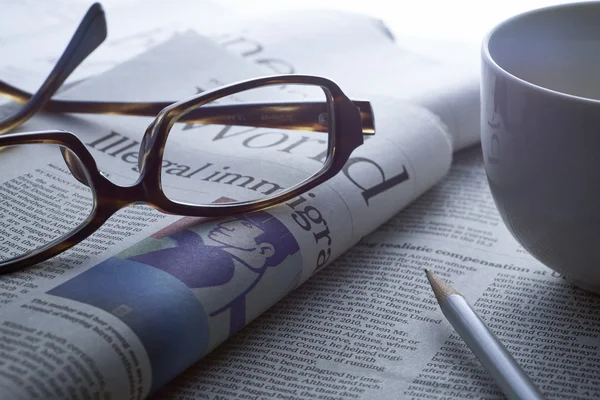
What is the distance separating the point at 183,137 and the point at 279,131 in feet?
0.22

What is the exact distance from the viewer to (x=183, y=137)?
494 millimetres

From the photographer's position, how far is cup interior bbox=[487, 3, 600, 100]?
0.40m

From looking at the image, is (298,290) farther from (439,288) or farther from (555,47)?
(555,47)

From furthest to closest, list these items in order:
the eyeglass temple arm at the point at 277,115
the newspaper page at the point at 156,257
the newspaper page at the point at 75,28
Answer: the newspaper page at the point at 75,28
the eyeglass temple arm at the point at 277,115
the newspaper page at the point at 156,257

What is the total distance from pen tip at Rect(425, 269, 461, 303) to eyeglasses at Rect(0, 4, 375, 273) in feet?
0.31

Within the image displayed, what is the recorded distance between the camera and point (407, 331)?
363 millimetres

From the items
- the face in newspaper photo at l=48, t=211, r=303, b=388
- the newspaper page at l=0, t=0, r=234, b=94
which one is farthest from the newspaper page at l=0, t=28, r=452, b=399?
the newspaper page at l=0, t=0, r=234, b=94

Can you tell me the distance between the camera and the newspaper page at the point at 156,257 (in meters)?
0.30

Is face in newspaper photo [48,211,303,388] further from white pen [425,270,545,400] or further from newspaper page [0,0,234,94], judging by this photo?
newspaper page [0,0,234,94]

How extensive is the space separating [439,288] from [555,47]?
17cm

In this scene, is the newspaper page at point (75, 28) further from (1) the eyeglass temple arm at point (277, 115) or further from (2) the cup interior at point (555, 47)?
(2) the cup interior at point (555, 47)

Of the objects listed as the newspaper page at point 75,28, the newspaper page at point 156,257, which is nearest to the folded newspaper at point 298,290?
the newspaper page at point 156,257

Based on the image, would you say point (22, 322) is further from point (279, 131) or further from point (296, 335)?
point (279, 131)

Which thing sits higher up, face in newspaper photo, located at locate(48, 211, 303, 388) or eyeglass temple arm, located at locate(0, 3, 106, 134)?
eyeglass temple arm, located at locate(0, 3, 106, 134)
